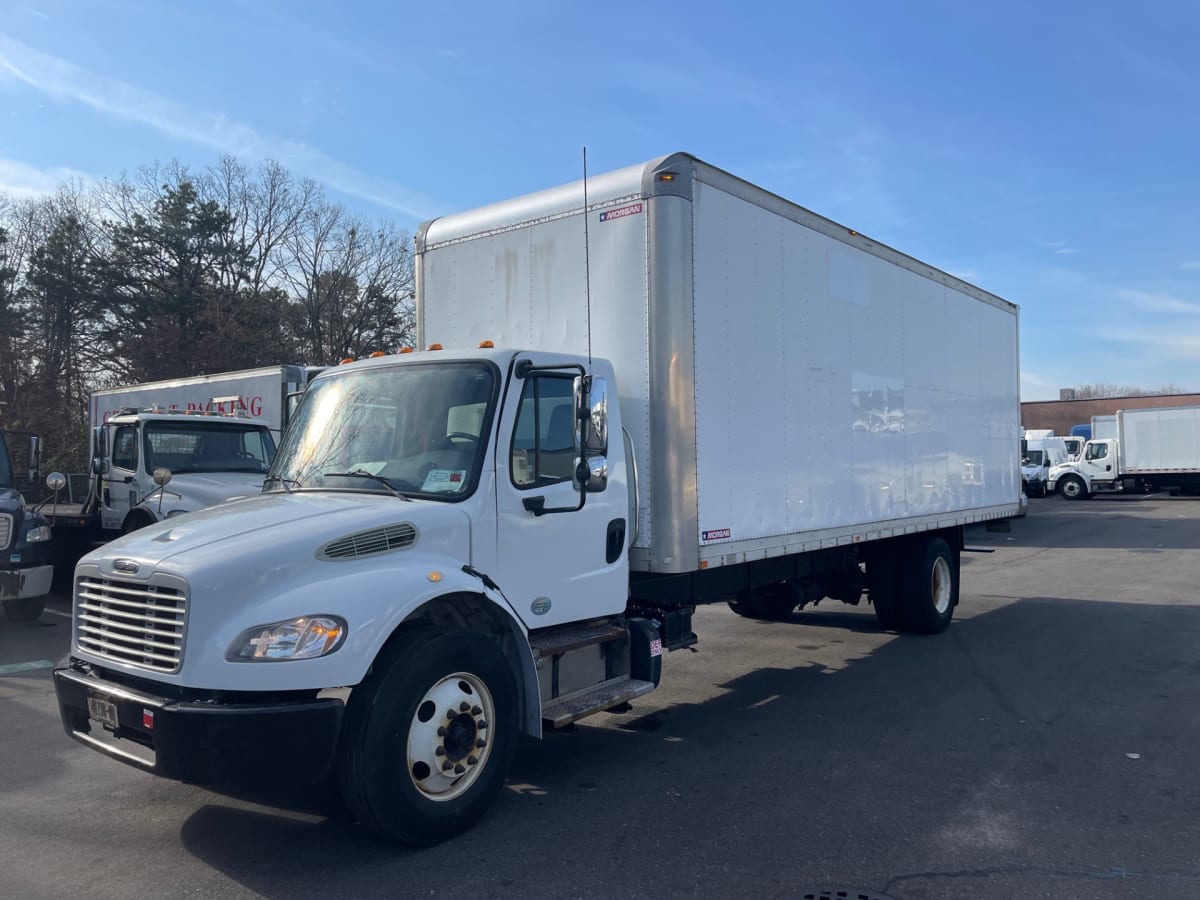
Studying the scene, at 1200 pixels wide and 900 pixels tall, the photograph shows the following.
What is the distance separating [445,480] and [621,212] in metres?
2.32

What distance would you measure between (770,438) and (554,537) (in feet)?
7.76

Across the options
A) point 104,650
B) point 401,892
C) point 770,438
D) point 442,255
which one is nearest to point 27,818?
point 104,650

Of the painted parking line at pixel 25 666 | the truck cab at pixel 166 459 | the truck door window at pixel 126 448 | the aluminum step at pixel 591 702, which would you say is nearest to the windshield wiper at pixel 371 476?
the aluminum step at pixel 591 702

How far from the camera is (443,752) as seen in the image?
14.8 feet

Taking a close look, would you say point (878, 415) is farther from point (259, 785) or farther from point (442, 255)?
point (259, 785)

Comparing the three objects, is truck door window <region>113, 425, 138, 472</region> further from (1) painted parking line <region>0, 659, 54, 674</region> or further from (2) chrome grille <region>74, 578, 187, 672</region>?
(2) chrome grille <region>74, 578, 187, 672</region>

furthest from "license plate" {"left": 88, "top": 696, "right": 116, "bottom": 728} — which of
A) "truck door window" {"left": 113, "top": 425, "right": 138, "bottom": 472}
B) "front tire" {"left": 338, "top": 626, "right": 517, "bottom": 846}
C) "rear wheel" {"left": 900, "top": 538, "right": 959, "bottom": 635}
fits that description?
"truck door window" {"left": 113, "top": 425, "right": 138, "bottom": 472}

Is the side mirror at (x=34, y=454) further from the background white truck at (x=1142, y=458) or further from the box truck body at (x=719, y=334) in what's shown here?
the background white truck at (x=1142, y=458)

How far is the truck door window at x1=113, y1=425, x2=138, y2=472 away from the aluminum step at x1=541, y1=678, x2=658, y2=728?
850 centimetres

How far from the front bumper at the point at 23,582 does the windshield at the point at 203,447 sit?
1725 millimetres

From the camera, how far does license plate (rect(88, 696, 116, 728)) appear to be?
4258mm

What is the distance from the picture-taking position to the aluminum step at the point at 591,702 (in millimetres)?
5164

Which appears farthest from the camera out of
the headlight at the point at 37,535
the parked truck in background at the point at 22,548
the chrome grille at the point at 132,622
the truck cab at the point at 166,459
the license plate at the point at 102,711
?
the truck cab at the point at 166,459

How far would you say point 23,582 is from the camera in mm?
10203
